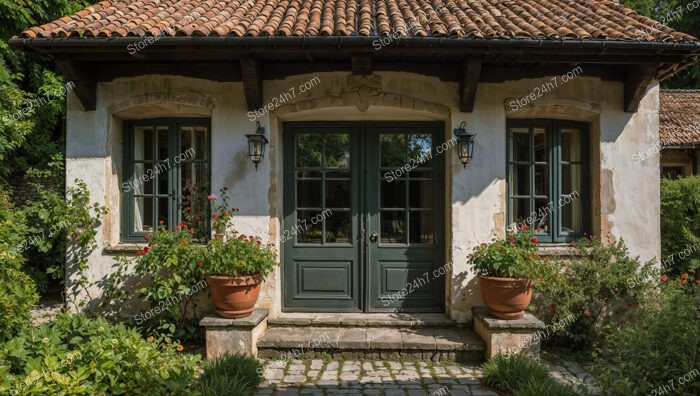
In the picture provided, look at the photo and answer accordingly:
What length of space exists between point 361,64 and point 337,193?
70.6 inches

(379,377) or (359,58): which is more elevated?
(359,58)

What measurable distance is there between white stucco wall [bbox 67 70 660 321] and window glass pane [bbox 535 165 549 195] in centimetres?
64

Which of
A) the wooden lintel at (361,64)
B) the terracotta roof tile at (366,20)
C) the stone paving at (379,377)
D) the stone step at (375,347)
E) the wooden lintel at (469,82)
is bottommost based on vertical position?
the stone paving at (379,377)

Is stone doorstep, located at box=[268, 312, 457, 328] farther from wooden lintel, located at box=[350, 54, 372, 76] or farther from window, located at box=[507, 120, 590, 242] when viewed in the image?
wooden lintel, located at box=[350, 54, 372, 76]

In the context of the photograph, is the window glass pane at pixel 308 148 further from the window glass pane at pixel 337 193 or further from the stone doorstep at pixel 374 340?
the stone doorstep at pixel 374 340

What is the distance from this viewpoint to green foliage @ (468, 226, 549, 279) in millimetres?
4910

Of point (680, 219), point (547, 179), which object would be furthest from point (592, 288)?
point (680, 219)

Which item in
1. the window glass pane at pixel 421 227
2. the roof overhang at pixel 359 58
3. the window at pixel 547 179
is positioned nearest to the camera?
the roof overhang at pixel 359 58

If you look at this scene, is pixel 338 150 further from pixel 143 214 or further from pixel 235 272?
pixel 143 214

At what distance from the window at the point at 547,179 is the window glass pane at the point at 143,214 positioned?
5.02 m

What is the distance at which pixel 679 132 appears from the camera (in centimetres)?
997

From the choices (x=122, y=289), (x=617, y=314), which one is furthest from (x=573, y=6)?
(x=122, y=289)

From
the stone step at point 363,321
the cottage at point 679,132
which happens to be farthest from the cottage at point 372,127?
the cottage at point 679,132

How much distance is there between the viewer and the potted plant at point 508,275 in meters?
4.89
